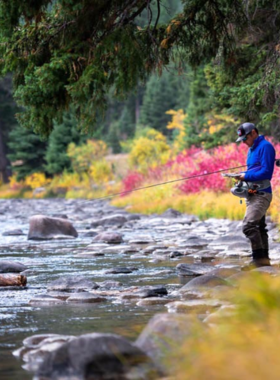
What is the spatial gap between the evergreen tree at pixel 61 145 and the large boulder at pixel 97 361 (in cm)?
4233

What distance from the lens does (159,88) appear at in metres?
68.9

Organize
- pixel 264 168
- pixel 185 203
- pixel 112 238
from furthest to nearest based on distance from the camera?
pixel 185 203 → pixel 112 238 → pixel 264 168

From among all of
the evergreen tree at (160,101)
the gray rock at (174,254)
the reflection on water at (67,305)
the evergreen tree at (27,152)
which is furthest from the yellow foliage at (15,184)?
the gray rock at (174,254)

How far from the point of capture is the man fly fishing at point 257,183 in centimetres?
830

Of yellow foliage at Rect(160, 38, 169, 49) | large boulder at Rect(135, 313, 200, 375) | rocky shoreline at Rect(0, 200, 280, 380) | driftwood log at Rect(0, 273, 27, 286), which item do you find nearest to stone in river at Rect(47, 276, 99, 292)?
rocky shoreline at Rect(0, 200, 280, 380)

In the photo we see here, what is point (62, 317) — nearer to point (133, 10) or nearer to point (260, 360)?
point (260, 360)

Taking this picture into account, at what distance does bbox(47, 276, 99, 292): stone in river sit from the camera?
24.0 ft

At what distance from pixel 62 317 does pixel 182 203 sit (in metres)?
16.0

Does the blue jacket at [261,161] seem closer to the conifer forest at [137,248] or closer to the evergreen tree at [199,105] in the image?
the conifer forest at [137,248]

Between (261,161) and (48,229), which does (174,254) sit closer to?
(261,161)

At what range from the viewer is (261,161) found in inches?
328

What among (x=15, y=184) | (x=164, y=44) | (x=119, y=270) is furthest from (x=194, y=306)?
(x=15, y=184)

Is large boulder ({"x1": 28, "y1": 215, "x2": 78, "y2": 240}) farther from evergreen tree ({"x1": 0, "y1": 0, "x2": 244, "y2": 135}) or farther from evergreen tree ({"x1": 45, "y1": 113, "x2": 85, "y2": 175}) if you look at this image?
evergreen tree ({"x1": 45, "y1": 113, "x2": 85, "y2": 175})

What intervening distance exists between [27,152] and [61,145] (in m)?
3.72
